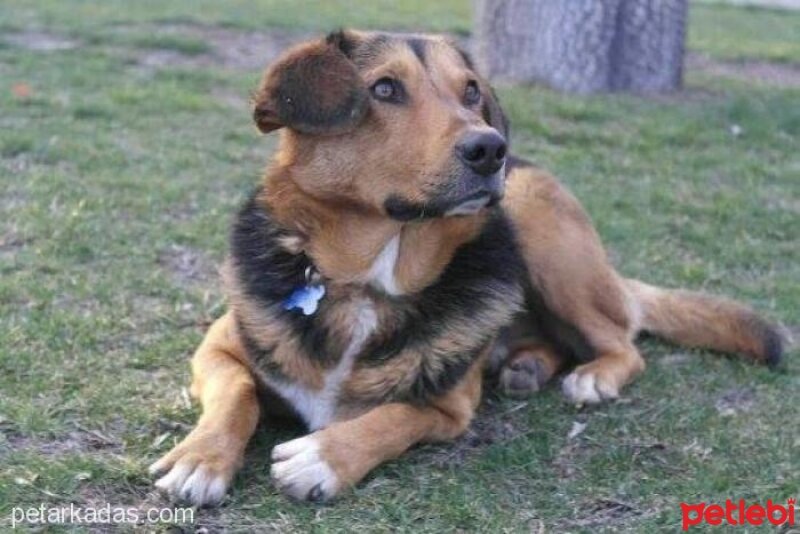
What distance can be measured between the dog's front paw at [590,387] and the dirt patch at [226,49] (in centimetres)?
666

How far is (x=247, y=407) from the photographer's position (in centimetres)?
415

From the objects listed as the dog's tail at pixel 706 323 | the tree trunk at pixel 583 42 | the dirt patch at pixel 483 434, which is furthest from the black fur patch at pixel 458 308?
the tree trunk at pixel 583 42

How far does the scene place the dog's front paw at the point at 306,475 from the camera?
3836 millimetres

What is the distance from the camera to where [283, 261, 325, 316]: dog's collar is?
429cm

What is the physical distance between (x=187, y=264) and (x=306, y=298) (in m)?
2.12

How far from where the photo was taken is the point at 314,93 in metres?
4.11

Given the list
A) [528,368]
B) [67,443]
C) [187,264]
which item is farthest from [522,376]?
[187,264]

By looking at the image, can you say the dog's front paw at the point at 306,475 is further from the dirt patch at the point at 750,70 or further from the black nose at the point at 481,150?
the dirt patch at the point at 750,70

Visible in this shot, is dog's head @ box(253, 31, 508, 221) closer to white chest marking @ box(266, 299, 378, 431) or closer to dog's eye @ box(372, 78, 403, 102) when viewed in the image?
dog's eye @ box(372, 78, 403, 102)

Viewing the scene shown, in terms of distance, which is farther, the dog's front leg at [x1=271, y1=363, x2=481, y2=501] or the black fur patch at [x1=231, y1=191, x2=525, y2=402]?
the black fur patch at [x1=231, y1=191, x2=525, y2=402]

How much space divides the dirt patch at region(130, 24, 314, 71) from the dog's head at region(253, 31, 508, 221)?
677cm

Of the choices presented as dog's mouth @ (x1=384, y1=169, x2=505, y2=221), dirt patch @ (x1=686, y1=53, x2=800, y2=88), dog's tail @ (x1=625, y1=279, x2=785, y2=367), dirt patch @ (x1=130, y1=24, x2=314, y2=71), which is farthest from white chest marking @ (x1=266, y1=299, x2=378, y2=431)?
dirt patch @ (x1=686, y1=53, x2=800, y2=88)

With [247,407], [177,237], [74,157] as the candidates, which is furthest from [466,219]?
[74,157]

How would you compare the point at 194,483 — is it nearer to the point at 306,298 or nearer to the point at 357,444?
the point at 357,444
